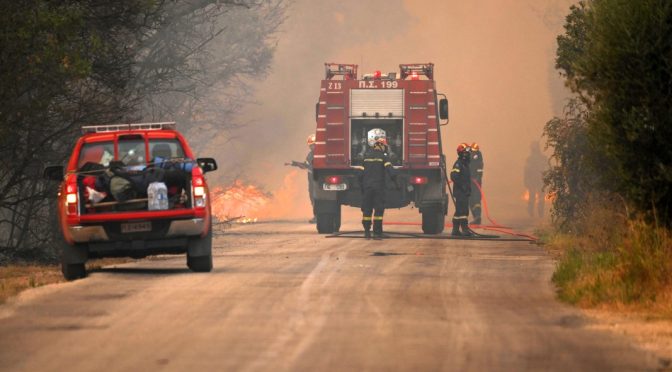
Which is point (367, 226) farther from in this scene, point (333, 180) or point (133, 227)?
point (133, 227)

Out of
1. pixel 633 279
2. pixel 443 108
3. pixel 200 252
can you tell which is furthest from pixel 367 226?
pixel 633 279

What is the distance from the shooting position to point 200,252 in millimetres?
16297

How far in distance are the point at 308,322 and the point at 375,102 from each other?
1813cm

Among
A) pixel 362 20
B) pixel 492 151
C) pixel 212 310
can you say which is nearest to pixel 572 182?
pixel 212 310

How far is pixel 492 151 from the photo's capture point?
76.0 metres

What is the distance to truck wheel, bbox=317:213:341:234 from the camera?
28.9 meters

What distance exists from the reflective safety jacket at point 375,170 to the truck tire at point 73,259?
10834mm

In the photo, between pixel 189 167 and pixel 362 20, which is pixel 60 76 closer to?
pixel 189 167

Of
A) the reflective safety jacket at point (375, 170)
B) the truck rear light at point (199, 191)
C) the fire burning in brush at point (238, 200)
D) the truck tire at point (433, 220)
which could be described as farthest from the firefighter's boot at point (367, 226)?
the fire burning in brush at point (238, 200)

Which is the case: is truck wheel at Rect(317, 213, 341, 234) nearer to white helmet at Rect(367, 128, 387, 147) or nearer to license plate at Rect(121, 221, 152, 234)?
white helmet at Rect(367, 128, 387, 147)

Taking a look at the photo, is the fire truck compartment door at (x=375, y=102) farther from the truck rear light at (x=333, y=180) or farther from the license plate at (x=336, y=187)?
the license plate at (x=336, y=187)

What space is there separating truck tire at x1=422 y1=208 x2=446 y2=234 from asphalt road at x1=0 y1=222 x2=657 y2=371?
1058 centimetres

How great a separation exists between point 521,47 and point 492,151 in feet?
30.2

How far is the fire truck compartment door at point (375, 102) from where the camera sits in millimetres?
29109
